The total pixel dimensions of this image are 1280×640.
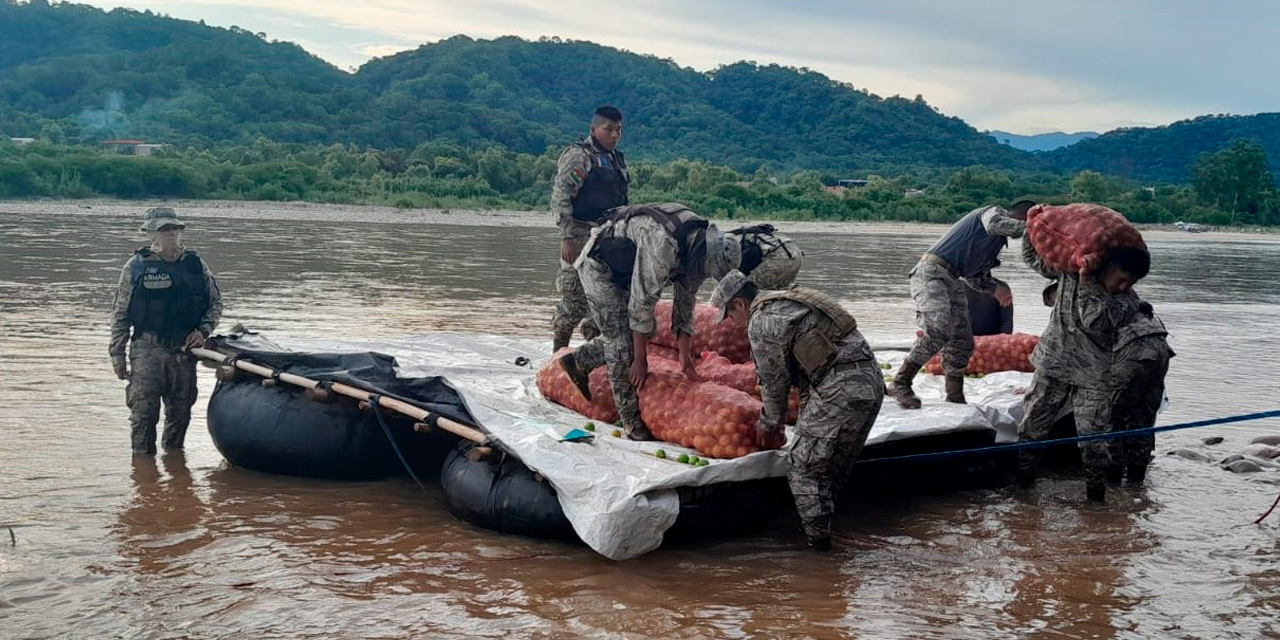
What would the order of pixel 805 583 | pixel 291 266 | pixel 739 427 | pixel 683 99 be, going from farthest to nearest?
pixel 683 99 < pixel 291 266 < pixel 739 427 < pixel 805 583

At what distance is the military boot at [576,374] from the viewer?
7.29 m

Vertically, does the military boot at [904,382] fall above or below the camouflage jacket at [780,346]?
below

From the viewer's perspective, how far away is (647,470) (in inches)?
237

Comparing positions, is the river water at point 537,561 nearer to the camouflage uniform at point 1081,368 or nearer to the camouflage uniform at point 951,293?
the camouflage uniform at point 1081,368

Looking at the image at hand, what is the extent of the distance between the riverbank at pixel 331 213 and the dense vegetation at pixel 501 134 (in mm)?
1606

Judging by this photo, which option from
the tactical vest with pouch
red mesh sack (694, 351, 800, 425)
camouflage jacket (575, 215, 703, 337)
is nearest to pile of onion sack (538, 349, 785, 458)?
red mesh sack (694, 351, 800, 425)

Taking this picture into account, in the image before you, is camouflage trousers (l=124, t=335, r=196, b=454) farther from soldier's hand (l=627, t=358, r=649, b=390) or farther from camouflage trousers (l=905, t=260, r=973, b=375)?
camouflage trousers (l=905, t=260, r=973, b=375)

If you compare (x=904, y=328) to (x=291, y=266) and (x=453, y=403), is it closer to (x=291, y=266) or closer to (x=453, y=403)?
(x=453, y=403)

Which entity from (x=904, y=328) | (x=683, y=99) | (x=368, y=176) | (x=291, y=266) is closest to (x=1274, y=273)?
(x=904, y=328)

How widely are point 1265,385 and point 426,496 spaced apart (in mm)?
9140

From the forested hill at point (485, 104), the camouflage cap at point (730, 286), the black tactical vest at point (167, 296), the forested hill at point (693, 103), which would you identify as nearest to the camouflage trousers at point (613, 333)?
the camouflage cap at point (730, 286)

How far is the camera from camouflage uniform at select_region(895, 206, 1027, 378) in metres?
8.02

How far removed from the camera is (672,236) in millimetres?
6734

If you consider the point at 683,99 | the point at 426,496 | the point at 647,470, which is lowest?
the point at 426,496
